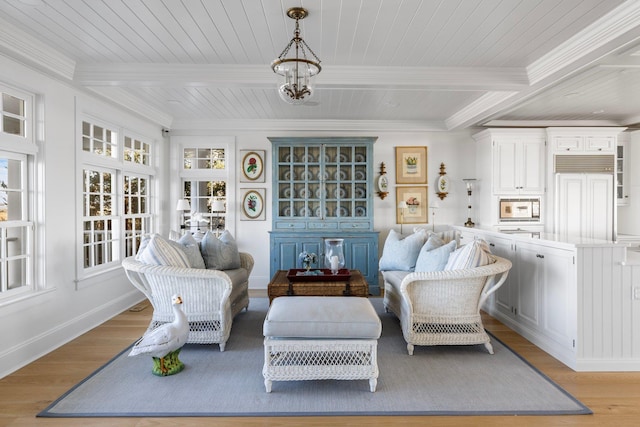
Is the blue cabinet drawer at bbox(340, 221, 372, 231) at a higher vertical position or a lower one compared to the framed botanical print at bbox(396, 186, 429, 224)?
lower

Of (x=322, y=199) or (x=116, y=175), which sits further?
(x=322, y=199)

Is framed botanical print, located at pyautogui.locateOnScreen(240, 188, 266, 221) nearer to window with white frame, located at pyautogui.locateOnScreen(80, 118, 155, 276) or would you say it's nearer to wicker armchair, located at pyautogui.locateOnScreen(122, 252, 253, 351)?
window with white frame, located at pyautogui.locateOnScreen(80, 118, 155, 276)

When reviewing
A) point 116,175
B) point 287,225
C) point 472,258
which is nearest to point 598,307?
point 472,258

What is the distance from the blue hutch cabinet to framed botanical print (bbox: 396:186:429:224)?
59cm

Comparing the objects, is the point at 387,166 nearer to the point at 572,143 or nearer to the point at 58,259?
the point at 572,143

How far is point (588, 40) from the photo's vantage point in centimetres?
294

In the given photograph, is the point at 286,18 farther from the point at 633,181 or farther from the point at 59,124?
the point at 633,181

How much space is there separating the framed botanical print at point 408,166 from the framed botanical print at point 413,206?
145 mm

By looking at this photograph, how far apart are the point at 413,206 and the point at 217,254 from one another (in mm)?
3288

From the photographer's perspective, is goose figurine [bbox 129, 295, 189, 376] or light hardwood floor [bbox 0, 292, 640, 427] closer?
light hardwood floor [bbox 0, 292, 640, 427]

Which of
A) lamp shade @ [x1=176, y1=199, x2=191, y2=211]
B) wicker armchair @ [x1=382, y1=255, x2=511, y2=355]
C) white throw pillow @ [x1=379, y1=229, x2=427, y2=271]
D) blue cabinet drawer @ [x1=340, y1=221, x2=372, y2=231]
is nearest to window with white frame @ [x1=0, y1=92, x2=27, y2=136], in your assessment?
lamp shade @ [x1=176, y1=199, x2=191, y2=211]

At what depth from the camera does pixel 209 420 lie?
227 centimetres

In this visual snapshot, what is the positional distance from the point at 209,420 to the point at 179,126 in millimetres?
4762

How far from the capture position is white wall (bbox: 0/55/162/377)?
9.97ft
